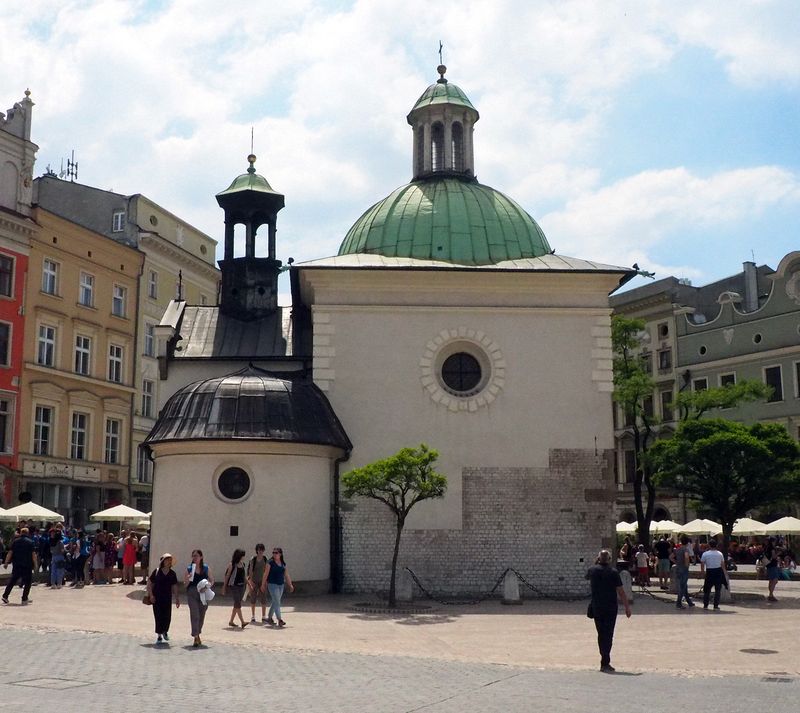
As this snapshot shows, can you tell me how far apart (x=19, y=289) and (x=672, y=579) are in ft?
88.2

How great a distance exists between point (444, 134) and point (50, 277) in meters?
Result: 20.7

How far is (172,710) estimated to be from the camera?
8734mm

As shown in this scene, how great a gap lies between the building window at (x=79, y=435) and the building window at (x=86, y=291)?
197 inches

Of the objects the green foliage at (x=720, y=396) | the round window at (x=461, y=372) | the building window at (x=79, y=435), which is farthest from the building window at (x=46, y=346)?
the green foliage at (x=720, y=396)

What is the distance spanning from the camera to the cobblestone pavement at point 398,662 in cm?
953

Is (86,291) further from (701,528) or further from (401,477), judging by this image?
(701,528)

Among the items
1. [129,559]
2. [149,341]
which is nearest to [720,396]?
[129,559]

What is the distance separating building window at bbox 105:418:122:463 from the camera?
42812 mm

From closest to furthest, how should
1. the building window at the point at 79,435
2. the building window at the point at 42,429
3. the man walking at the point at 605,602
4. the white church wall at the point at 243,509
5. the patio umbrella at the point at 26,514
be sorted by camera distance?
the man walking at the point at 605,602
the white church wall at the point at 243,509
the patio umbrella at the point at 26,514
the building window at the point at 42,429
the building window at the point at 79,435

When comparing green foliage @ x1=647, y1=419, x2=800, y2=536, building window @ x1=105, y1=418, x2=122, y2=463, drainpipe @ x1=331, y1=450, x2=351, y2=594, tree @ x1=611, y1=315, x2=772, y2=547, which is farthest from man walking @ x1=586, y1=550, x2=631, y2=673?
building window @ x1=105, y1=418, x2=122, y2=463

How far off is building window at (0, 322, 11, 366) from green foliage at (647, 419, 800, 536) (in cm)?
2561

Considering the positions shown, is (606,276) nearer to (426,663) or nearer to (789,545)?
(426,663)

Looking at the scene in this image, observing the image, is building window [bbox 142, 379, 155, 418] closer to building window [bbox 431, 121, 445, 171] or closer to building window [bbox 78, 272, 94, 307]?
building window [bbox 78, 272, 94, 307]

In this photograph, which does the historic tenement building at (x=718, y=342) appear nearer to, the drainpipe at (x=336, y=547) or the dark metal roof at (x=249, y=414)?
the drainpipe at (x=336, y=547)
